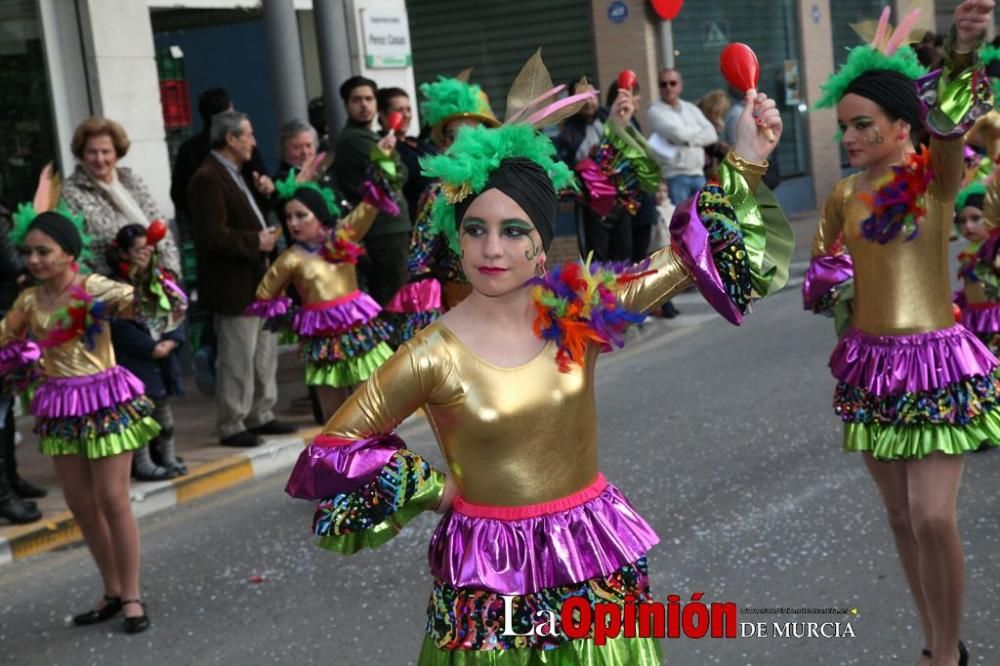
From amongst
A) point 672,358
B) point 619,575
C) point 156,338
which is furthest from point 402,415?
point 672,358

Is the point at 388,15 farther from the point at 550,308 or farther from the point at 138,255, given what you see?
the point at 550,308

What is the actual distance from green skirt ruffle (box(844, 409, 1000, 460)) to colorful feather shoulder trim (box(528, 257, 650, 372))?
141 centimetres

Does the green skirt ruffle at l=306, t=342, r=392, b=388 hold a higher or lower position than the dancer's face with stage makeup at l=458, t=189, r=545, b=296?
lower

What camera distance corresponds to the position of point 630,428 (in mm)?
8805

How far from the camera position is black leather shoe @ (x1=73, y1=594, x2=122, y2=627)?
5.99 meters

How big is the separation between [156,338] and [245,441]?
171 centimetres

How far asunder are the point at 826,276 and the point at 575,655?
2120 mm

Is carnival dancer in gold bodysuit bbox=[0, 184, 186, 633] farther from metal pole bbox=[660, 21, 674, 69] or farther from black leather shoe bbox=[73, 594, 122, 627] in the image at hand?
metal pole bbox=[660, 21, 674, 69]

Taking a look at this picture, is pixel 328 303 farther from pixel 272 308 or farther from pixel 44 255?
pixel 44 255

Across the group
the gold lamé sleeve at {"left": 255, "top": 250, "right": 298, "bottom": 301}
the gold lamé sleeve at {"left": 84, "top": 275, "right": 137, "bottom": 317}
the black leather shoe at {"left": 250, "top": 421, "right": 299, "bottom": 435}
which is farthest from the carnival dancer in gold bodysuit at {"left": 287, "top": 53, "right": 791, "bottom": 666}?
the black leather shoe at {"left": 250, "top": 421, "right": 299, "bottom": 435}

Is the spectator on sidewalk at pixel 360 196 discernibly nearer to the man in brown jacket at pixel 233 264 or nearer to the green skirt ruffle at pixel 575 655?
the man in brown jacket at pixel 233 264

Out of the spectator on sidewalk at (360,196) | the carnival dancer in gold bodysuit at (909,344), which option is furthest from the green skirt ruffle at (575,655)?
the spectator on sidewalk at (360,196)

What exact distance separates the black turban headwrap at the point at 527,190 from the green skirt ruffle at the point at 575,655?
1.01 m

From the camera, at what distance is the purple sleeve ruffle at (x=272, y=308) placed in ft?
25.5
